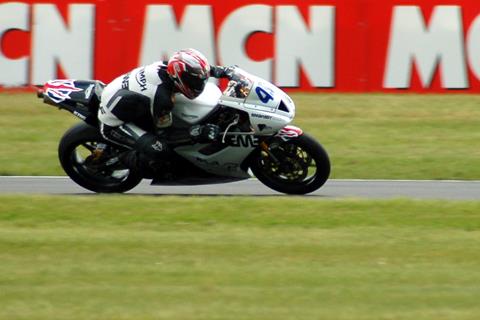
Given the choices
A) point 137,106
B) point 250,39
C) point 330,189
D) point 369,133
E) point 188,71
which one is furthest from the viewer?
point 250,39

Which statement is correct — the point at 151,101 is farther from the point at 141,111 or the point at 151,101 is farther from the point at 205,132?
the point at 205,132

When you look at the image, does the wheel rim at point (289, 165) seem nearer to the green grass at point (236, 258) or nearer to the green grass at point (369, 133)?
the green grass at point (236, 258)

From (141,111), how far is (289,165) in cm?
151

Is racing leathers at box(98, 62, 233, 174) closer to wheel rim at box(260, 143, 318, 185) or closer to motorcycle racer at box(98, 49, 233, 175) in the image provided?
motorcycle racer at box(98, 49, 233, 175)

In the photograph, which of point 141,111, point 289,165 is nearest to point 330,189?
point 289,165

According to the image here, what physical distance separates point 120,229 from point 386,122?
8526 millimetres

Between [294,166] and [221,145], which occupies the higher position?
[221,145]

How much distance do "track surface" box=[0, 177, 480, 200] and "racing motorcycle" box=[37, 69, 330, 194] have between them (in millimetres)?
373

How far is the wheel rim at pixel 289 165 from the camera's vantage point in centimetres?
1102

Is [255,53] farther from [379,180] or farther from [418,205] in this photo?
[418,205]

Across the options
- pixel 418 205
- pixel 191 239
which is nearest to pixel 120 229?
pixel 191 239

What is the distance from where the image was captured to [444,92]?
18.3 m

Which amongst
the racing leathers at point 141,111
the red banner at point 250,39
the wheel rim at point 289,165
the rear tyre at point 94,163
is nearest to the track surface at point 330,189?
the rear tyre at point 94,163

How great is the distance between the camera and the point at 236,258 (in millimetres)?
8258
